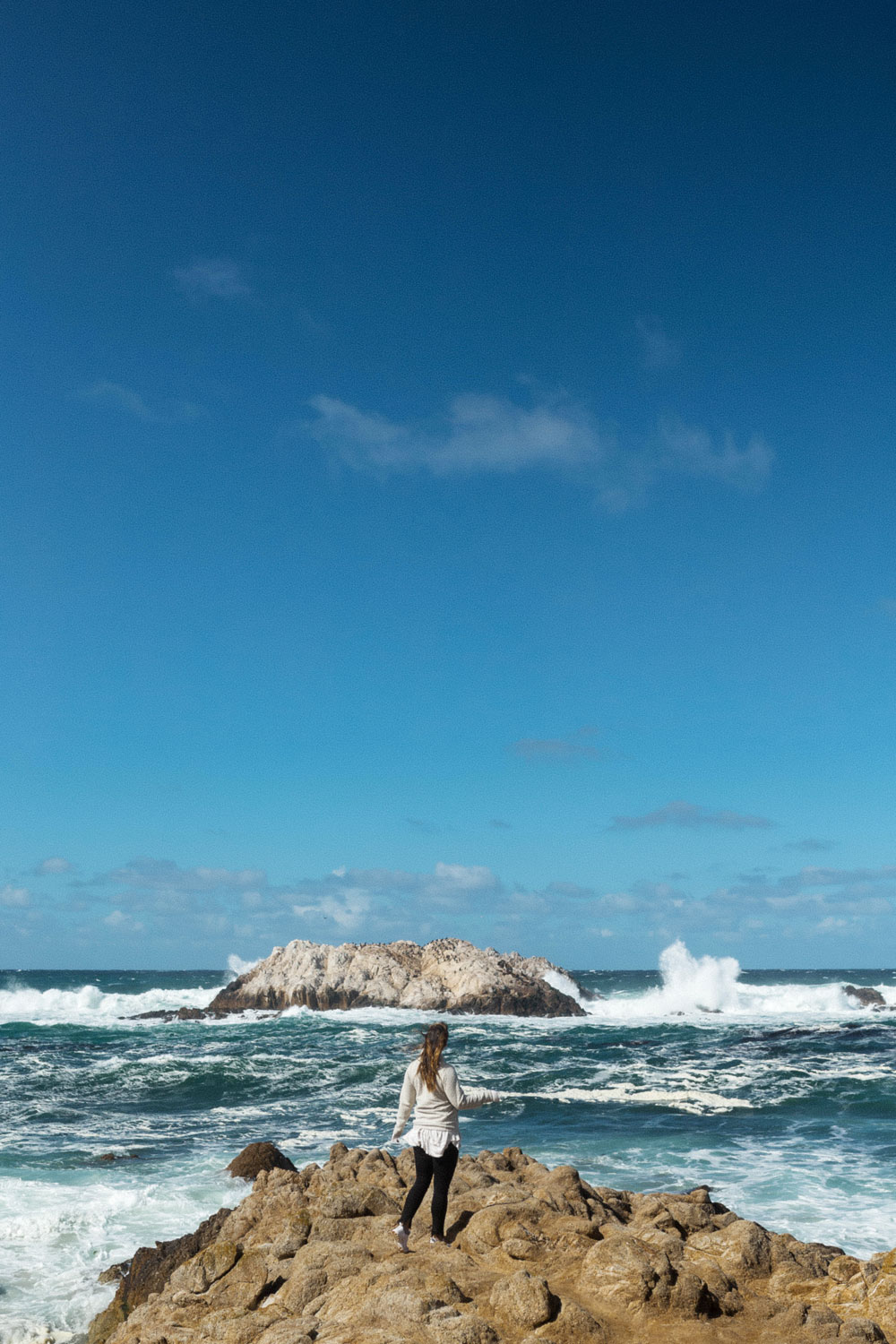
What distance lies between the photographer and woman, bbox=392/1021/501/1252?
307 inches

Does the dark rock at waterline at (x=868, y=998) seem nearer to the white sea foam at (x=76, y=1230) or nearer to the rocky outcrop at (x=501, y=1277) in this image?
the white sea foam at (x=76, y=1230)

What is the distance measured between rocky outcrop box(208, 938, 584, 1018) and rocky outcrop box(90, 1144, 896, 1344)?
3993 centimetres

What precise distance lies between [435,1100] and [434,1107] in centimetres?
6

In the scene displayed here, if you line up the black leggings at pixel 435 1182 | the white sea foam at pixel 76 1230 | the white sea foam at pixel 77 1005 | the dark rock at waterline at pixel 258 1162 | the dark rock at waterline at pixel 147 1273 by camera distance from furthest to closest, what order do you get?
the white sea foam at pixel 77 1005 < the dark rock at waterline at pixel 258 1162 < the white sea foam at pixel 76 1230 < the dark rock at waterline at pixel 147 1273 < the black leggings at pixel 435 1182

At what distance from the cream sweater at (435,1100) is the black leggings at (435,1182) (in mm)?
232

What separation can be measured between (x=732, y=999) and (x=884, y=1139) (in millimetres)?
41972

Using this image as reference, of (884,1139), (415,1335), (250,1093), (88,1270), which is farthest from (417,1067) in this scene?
(250,1093)

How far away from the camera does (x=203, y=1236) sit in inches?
409

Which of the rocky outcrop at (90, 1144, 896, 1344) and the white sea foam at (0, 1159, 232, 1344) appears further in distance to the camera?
the white sea foam at (0, 1159, 232, 1344)

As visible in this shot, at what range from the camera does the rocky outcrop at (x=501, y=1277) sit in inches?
272

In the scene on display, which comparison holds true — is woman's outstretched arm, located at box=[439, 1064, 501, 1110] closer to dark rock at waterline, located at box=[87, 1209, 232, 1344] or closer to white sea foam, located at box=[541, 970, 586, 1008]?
dark rock at waterline, located at box=[87, 1209, 232, 1344]

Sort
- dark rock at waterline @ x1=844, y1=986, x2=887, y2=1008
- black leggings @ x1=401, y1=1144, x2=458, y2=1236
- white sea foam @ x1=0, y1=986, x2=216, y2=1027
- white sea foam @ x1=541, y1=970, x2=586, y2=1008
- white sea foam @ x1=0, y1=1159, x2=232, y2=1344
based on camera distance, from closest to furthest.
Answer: black leggings @ x1=401, y1=1144, x2=458, y2=1236 → white sea foam @ x1=0, y1=1159, x2=232, y2=1344 → white sea foam @ x1=0, y1=986, x2=216, y2=1027 → white sea foam @ x1=541, y1=970, x2=586, y2=1008 → dark rock at waterline @ x1=844, y1=986, x2=887, y2=1008

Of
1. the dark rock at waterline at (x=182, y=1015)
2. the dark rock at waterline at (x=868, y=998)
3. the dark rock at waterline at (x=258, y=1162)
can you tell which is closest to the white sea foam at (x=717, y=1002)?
the dark rock at waterline at (x=868, y=998)

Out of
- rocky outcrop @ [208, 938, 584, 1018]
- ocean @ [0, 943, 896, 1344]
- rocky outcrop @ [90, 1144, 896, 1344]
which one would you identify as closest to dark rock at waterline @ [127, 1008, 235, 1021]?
rocky outcrop @ [208, 938, 584, 1018]
